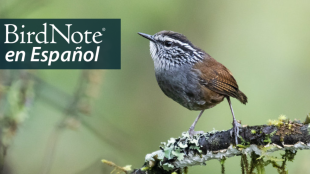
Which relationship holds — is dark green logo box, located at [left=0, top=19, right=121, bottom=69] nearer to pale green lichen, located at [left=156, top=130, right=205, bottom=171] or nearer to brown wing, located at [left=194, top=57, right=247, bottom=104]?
brown wing, located at [left=194, top=57, right=247, bottom=104]

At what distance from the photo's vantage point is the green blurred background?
641 centimetres

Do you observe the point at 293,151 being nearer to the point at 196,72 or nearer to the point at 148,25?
the point at 196,72

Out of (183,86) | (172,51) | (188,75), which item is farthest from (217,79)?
(172,51)

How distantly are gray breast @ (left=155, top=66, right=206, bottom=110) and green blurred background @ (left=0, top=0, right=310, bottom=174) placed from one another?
241cm

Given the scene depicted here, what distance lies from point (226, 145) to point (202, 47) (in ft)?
15.2

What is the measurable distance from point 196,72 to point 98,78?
114 centimetres

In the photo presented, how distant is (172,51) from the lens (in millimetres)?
4129

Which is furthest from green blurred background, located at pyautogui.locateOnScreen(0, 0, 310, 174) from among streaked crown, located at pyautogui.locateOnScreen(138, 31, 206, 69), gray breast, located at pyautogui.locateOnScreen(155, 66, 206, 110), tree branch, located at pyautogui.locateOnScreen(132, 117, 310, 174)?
tree branch, located at pyautogui.locateOnScreen(132, 117, 310, 174)

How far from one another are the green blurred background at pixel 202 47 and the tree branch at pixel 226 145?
2.93 meters

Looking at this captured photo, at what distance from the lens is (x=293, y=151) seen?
2703 mm

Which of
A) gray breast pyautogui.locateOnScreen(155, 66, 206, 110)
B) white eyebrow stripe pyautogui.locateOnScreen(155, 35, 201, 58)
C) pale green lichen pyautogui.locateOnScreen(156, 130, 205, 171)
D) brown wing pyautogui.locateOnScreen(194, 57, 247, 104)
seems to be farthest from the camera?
white eyebrow stripe pyautogui.locateOnScreen(155, 35, 201, 58)

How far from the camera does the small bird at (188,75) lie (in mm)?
3854

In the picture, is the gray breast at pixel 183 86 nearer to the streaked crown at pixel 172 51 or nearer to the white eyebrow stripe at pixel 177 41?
the streaked crown at pixel 172 51

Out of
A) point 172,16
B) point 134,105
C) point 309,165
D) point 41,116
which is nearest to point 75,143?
point 41,116
